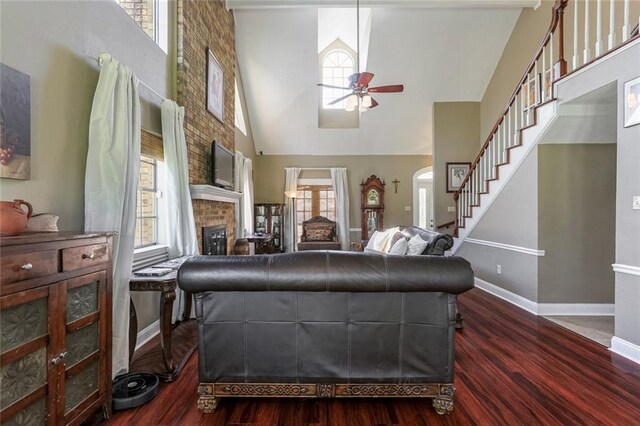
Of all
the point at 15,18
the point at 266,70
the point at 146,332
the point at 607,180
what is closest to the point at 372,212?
the point at 266,70

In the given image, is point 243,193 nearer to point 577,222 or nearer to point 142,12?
point 142,12

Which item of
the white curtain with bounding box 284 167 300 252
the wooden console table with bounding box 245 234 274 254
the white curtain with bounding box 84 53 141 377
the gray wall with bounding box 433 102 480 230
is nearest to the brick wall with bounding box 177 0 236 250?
the wooden console table with bounding box 245 234 274 254

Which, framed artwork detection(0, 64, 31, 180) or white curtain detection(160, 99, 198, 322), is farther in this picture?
white curtain detection(160, 99, 198, 322)

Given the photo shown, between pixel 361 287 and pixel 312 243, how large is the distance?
535 centimetres

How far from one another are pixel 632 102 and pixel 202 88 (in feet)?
14.4

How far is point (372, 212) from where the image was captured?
7.92 metres

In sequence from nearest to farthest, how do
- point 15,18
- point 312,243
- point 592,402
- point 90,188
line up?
1. point 15,18
2. point 592,402
3. point 90,188
4. point 312,243

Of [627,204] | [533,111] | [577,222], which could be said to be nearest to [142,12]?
[533,111]

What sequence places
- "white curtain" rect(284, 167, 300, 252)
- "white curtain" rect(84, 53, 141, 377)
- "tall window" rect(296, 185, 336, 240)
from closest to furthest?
"white curtain" rect(84, 53, 141, 377)
"white curtain" rect(284, 167, 300, 252)
"tall window" rect(296, 185, 336, 240)

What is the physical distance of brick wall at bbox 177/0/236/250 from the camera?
137 inches

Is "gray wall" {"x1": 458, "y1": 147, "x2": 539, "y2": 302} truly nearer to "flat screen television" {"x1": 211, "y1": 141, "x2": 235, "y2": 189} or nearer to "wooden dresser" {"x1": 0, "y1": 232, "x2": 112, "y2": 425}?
"flat screen television" {"x1": 211, "y1": 141, "x2": 235, "y2": 189}

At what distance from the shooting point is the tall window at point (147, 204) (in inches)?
121

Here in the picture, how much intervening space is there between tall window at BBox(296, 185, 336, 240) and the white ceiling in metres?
1.14

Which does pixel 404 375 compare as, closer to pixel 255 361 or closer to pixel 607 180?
pixel 255 361
